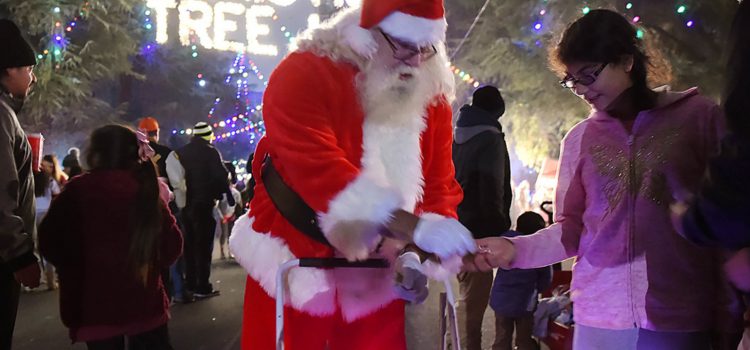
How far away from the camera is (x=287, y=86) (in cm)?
209

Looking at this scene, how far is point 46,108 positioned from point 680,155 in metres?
12.7

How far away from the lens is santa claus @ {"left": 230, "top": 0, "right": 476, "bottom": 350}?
2.02 metres

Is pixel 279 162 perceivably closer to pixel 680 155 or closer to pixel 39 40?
pixel 680 155

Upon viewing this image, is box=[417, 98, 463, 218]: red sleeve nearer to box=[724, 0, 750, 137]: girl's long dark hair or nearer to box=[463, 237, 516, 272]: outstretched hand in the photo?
box=[463, 237, 516, 272]: outstretched hand

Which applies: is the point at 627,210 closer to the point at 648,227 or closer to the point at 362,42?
the point at 648,227

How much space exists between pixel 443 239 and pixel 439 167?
618mm

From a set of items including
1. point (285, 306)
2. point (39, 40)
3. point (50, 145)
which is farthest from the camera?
point (50, 145)

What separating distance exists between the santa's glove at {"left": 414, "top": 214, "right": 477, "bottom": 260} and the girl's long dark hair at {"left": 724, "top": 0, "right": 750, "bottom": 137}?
727 millimetres

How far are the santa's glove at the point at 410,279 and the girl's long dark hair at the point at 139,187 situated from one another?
1.98m

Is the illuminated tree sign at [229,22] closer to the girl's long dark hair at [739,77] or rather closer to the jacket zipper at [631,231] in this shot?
the jacket zipper at [631,231]

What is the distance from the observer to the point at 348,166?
1.99 m

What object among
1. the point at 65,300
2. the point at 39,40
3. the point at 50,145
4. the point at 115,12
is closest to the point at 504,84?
the point at 115,12

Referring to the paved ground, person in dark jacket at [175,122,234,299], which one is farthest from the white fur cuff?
person in dark jacket at [175,122,234,299]

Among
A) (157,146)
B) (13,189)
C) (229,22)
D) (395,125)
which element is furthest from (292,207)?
(229,22)
